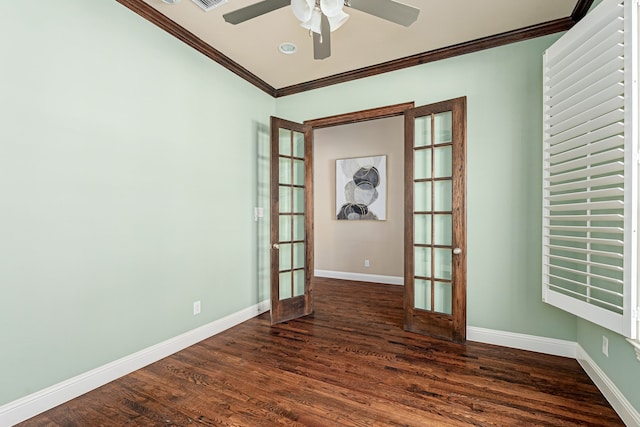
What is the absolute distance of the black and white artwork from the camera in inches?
206

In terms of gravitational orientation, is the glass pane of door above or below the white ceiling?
below

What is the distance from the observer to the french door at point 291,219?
3.37m

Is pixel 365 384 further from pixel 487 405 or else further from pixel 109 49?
pixel 109 49

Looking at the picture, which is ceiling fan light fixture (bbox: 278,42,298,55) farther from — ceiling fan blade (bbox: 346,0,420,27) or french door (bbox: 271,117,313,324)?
ceiling fan blade (bbox: 346,0,420,27)

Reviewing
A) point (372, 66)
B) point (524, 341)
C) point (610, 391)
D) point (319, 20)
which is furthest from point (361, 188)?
point (610, 391)

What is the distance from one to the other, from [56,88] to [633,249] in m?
3.39

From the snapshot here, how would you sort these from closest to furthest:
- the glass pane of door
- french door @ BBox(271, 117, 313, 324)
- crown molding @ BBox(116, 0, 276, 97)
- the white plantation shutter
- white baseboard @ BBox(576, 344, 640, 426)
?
1. the white plantation shutter
2. white baseboard @ BBox(576, 344, 640, 426)
3. crown molding @ BBox(116, 0, 276, 97)
4. the glass pane of door
5. french door @ BBox(271, 117, 313, 324)

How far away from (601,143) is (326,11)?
5.76 ft

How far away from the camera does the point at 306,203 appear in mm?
3678

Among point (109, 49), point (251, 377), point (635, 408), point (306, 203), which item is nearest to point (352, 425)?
point (251, 377)

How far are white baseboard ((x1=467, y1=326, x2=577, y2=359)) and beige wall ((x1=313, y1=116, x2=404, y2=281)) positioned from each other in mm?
2239

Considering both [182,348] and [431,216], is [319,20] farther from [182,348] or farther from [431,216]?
[182,348]

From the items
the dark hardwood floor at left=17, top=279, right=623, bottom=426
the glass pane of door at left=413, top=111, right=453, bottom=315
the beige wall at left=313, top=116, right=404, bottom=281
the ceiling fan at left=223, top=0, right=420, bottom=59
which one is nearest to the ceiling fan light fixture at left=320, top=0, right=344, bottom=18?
the ceiling fan at left=223, top=0, right=420, bottom=59

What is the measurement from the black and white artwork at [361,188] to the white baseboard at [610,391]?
323 centimetres
